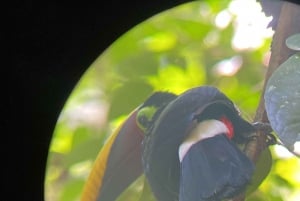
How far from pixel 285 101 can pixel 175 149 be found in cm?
23

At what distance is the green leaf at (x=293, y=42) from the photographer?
1.08m

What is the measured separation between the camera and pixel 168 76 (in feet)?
3.51

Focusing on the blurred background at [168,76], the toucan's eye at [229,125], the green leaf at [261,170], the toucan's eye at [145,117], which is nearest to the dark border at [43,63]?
the blurred background at [168,76]

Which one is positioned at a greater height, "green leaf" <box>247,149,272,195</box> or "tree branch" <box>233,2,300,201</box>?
"tree branch" <box>233,2,300,201</box>

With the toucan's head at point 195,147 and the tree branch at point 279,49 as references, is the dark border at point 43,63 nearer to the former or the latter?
the toucan's head at point 195,147

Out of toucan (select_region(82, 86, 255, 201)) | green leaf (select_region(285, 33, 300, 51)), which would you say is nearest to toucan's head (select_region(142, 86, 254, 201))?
toucan (select_region(82, 86, 255, 201))

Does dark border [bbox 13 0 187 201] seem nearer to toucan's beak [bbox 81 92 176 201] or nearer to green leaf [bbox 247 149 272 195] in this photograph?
toucan's beak [bbox 81 92 176 201]

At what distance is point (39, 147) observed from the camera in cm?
102

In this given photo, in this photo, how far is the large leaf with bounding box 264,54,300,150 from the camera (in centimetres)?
107

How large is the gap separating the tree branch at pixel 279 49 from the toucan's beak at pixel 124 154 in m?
0.18

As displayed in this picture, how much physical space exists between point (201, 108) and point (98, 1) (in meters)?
0.28

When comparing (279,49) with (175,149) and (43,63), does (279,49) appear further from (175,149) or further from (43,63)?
(43,63)

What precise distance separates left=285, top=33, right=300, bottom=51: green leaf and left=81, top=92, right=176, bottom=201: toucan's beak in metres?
0.25

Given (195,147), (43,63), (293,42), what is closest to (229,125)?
(195,147)
